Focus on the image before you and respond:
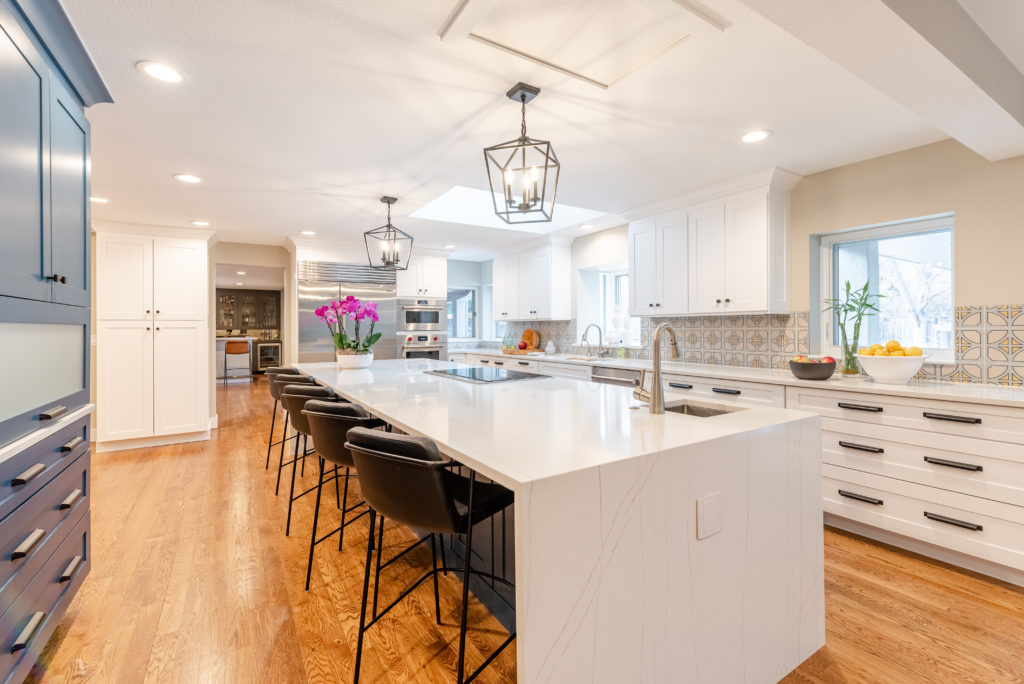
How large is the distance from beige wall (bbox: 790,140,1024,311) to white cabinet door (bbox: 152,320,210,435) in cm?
584

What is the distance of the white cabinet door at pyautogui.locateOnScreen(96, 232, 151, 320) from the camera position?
14.5 ft

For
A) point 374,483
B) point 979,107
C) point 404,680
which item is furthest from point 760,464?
point 979,107

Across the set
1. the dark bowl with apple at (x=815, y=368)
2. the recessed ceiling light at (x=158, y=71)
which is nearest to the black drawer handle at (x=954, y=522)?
the dark bowl with apple at (x=815, y=368)

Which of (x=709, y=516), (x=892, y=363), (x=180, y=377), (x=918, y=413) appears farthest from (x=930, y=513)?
(x=180, y=377)

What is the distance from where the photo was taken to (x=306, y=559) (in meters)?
2.39

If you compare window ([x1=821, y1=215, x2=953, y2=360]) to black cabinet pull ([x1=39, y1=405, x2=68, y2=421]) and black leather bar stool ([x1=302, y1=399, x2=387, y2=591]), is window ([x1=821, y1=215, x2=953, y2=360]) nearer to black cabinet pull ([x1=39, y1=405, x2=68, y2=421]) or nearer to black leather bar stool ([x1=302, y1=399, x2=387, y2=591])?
black leather bar stool ([x1=302, y1=399, x2=387, y2=591])

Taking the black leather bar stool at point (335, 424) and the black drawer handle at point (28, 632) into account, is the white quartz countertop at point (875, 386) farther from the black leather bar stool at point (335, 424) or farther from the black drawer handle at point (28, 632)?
the black drawer handle at point (28, 632)

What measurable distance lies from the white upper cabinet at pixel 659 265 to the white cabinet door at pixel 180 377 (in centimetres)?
449

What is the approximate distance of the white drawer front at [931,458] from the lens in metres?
2.08

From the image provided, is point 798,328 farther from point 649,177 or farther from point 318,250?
point 318,250

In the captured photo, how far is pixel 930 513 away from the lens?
2.31m

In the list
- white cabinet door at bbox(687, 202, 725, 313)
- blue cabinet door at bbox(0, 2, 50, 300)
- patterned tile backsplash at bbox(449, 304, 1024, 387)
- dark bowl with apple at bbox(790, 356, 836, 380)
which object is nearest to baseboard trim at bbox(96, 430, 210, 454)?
blue cabinet door at bbox(0, 2, 50, 300)

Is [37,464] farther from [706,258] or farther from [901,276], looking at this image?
[901,276]

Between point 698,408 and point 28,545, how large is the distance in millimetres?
2301
